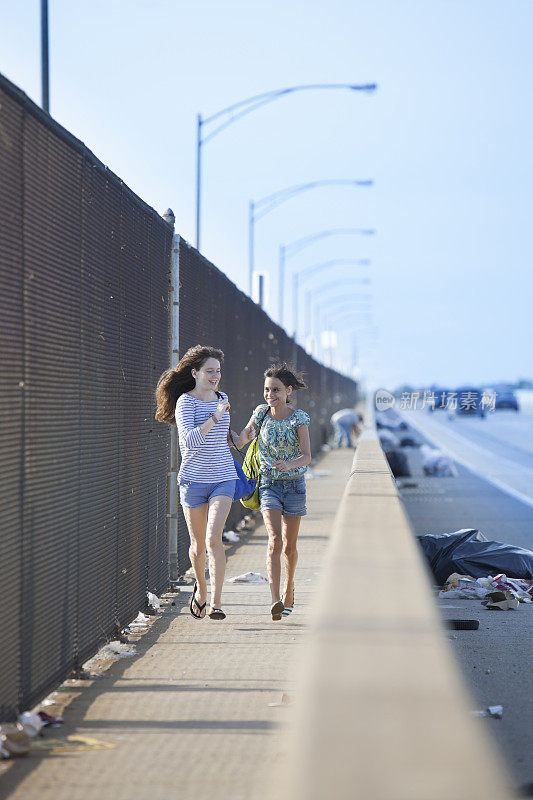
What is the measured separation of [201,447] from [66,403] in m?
2.07

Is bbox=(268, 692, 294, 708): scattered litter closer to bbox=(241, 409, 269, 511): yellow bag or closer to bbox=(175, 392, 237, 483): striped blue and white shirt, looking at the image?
bbox=(175, 392, 237, 483): striped blue and white shirt

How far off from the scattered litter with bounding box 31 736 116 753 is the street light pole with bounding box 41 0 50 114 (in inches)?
378

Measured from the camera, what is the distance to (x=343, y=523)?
695cm

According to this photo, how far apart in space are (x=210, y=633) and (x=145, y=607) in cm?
98

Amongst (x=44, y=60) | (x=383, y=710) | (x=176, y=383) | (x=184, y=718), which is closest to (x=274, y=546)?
(x=176, y=383)

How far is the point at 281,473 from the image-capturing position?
371 inches

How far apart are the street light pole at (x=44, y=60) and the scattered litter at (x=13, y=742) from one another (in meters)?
9.78

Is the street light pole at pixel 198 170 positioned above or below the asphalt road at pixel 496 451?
above

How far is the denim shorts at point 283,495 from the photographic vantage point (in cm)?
946

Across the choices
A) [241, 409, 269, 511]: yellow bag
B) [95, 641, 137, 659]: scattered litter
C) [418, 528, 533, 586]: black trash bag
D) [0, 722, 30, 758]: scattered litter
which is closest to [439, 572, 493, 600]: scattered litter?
[418, 528, 533, 586]: black trash bag

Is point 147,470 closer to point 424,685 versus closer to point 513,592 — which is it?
point 513,592

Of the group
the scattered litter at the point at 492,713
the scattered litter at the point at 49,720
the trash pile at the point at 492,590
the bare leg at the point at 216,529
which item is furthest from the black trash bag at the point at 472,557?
the scattered litter at the point at 49,720

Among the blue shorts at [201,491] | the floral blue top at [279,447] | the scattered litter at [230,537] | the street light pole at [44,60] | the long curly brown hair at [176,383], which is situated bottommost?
the scattered litter at [230,537]

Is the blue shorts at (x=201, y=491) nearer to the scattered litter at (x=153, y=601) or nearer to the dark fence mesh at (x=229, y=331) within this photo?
the scattered litter at (x=153, y=601)
